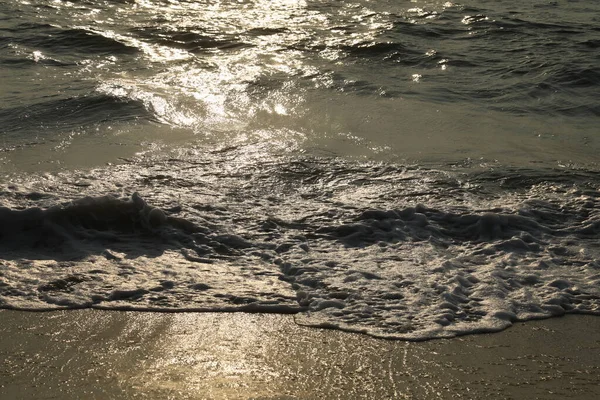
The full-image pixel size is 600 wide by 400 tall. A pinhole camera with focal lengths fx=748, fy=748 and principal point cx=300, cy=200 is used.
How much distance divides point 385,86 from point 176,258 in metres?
4.77

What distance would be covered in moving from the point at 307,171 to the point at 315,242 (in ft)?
4.55

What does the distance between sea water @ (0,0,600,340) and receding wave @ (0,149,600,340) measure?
17 millimetres

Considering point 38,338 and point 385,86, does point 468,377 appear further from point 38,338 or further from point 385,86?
point 385,86

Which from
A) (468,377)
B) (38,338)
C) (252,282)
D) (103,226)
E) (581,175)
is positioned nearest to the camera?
(468,377)

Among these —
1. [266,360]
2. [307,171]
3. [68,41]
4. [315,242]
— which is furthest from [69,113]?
[266,360]

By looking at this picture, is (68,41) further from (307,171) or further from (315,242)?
(315,242)

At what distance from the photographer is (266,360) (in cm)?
380

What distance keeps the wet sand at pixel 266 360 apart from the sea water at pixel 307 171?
0.16 meters

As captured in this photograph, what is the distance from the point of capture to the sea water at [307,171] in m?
4.56

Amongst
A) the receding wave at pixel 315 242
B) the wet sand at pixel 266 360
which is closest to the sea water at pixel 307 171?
the receding wave at pixel 315 242

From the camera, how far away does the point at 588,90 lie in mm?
9156

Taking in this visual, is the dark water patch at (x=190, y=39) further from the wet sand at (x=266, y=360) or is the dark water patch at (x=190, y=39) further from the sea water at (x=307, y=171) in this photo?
the wet sand at (x=266, y=360)

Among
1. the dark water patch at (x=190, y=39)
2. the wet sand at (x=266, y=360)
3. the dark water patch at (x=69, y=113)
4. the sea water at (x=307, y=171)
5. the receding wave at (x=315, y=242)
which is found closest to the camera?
the wet sand at (x=266, y=360)

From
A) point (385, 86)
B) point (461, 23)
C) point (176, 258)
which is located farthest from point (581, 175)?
point (461, 23)
